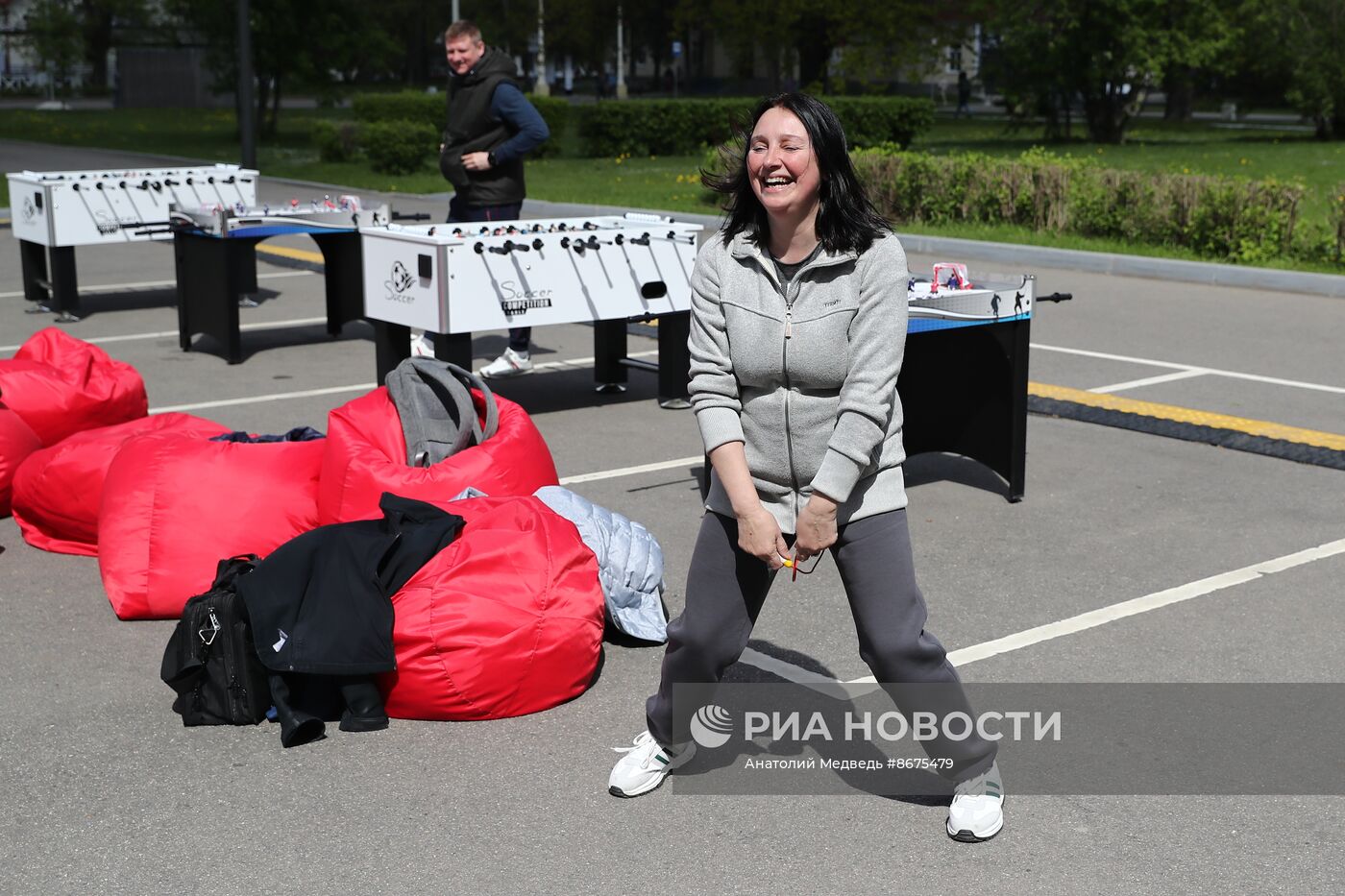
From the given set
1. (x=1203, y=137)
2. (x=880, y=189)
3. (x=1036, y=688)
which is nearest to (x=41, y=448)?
(x=1036, y=688)

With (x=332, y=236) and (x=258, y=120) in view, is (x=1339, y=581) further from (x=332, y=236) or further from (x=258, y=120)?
(x=258, y=120)

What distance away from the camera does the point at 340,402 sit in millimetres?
9836

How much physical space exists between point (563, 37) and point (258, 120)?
31.0m

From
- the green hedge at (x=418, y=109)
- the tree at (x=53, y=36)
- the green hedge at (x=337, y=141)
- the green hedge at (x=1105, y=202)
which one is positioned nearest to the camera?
the green hedge at (x=1105, y=202)

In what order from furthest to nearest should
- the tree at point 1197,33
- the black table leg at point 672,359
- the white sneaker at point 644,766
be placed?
the tree at point 1197,33 → the black table leg at point 672,359 → the white sneaker at point 644,766

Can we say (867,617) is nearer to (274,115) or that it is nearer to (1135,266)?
(1135,266)

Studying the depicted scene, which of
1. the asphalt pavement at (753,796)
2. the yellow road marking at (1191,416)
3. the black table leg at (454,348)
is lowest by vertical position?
the asphalt pavement at (753,796)

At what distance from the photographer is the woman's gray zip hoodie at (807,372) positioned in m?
3.74

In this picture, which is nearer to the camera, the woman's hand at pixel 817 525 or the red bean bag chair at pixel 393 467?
the woman's hand at pixel 817 525

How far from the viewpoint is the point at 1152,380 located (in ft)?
33.7

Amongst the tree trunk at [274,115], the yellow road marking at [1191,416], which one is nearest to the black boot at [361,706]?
the yellow road marking at [1191,416]

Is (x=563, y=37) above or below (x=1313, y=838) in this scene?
above

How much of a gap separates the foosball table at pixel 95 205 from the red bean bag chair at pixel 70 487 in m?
6.27

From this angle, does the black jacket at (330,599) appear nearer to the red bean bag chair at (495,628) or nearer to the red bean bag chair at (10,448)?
the red bean bag chair at (495,628)
